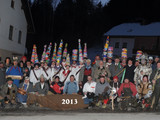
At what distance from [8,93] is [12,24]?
1249 centimetres

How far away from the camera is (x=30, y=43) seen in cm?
3772

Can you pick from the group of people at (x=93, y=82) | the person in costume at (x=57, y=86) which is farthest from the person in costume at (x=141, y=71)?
the person in costume at (x=57, y=86)

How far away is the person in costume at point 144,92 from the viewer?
8.34 m

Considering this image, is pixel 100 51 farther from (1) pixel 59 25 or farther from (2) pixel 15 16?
(2) pixel 15 16

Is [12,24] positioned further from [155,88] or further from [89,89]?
[155,88]

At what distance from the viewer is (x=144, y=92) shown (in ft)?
28.4

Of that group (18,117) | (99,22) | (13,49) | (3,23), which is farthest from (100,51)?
(18,117)

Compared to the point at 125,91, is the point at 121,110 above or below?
below

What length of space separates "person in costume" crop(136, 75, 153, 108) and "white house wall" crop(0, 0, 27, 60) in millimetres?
12686

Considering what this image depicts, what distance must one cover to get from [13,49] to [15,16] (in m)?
3.02

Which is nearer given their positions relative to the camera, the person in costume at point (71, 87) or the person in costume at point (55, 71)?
the person in costume at point (71, 87)

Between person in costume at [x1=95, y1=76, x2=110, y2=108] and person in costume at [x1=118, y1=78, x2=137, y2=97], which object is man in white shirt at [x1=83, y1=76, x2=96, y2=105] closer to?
person in costume at [x1=95, y1=76, x2=110, y2=108]

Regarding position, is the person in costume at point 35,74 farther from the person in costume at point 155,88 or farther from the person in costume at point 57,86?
the person in costume at point 155,88

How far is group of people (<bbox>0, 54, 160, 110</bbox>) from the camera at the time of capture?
330 inches
